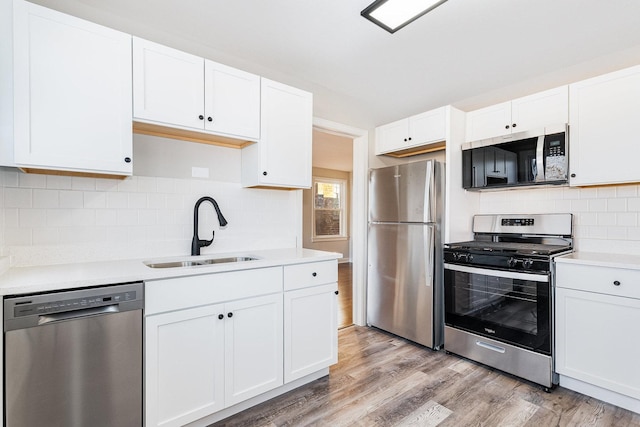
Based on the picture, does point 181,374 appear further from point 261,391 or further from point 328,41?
point 328,41

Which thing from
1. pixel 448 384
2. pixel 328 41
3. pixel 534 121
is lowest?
pixel 448 384

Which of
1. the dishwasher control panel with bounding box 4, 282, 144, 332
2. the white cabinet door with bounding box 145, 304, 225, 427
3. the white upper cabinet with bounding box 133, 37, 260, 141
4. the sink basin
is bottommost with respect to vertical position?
the white cabinet door with bounding box 145, 304, 225, 427

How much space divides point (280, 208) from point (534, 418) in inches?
87.1

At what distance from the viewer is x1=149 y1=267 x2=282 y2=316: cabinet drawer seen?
157 centimetres

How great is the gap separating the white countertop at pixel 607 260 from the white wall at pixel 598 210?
0.14 metres

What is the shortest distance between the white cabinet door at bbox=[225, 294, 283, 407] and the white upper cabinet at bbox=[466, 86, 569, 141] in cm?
229

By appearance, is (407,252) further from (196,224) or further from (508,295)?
(196,224)

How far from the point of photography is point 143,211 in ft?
6.83

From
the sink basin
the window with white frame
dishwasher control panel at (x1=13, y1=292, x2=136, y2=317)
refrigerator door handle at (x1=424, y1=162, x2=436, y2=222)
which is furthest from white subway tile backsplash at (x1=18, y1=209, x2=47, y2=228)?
the window with white frame

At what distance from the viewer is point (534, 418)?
72.1 inches

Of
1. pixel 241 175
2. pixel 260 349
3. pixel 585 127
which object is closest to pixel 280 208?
pixel 241 175

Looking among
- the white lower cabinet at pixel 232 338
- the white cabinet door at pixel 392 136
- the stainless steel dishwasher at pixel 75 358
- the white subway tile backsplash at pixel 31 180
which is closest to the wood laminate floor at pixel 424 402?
the white lower cabinet at pixel 232 338

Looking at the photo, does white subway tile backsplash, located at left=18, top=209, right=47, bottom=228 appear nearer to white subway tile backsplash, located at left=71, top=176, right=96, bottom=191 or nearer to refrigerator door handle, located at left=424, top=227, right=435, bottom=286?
white subway tile backsplash, located at left=71, top=176, right=96, bottom=191

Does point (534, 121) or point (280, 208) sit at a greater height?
point (534, 121)
